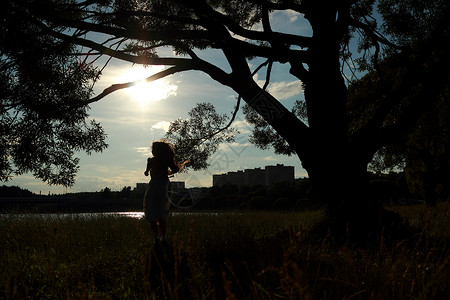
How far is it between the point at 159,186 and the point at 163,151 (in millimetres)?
828

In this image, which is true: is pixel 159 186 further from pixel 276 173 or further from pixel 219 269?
pixel 276 173

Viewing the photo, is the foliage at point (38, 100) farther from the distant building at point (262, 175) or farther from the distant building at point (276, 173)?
the distant building at point (276, 173)

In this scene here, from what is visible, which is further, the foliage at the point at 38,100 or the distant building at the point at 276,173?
the distant building at the point at 276,173

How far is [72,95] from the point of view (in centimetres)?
953

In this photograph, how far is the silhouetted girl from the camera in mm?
7430

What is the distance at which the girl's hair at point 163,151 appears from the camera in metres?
7.81

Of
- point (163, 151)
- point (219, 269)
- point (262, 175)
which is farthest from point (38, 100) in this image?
point (262, 175)

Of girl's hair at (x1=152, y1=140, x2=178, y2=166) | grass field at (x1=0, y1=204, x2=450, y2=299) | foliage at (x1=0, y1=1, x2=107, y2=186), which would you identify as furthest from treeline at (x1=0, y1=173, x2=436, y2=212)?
grass field at (x1=0, y1=204, x2=450, y2=299)

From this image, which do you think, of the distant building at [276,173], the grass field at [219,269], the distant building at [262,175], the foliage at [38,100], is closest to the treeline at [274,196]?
the foliage at [38,100]

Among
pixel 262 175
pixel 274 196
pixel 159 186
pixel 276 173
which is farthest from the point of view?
pixel 276 173

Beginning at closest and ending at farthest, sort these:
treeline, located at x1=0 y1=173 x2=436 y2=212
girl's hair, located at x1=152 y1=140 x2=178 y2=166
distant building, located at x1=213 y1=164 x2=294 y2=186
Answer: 1. girl's hair, located at x1=152 y1=140 x2=178 y2=166
2. treeline, located at x1=0 y1=173 x2=436 y2=212
3. distant building, located at x1=213 y1=164 x2=294 y2=186

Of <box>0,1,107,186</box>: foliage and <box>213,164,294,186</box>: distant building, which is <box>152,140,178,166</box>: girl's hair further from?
<box>213,164,294,186</box>: distant building

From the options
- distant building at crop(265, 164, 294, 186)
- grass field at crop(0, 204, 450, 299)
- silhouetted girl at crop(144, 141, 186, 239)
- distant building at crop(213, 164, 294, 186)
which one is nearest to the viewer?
grass field at crop(0, 204, 450, 299)

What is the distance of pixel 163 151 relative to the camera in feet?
25.8
